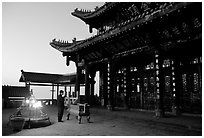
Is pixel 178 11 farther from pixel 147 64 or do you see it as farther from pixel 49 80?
pixel 49 80

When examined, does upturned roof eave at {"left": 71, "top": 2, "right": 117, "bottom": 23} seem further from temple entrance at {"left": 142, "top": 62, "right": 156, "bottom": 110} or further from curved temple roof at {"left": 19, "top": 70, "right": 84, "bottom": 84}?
curved temple roof at {"left": 19, "top": 70, "right": 84, "bottom": 84}

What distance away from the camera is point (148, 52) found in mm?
7148

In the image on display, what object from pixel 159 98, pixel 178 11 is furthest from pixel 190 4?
pixel 159 98

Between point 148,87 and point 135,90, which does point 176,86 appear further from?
point 135,90

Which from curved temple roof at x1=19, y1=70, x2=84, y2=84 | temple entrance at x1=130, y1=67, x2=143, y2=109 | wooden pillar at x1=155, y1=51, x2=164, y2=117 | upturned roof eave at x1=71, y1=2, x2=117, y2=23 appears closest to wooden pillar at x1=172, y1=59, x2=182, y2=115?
wooden pillar at x1=155, y1=51, x2=164, y2=117

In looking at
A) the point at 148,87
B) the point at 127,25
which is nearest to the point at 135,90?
the point at 148,87

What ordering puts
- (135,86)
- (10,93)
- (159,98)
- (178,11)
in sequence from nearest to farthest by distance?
1. (178,11)
2. (159,98)
3. (135,86)
4. (10,93)

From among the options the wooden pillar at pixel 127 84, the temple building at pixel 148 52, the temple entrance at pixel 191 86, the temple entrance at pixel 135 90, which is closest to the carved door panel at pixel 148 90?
the temple building at pixel 148 52

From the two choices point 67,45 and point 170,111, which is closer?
point 170,111

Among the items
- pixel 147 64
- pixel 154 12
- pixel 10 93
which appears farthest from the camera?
pixel 10 93

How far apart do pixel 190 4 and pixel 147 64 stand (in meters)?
5.29

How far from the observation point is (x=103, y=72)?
1220 cm

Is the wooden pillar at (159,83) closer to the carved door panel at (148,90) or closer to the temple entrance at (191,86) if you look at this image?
the temple entrance at (191,86)

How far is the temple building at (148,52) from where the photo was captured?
19.5 ft
